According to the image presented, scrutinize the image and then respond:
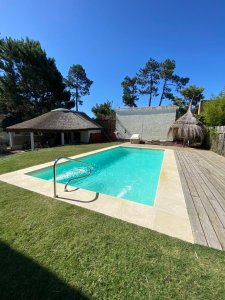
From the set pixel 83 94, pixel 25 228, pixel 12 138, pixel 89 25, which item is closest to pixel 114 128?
pixel 89 25

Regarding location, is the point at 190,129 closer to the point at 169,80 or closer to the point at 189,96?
the point at 189,96

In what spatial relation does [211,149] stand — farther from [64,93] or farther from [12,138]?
[64,93]

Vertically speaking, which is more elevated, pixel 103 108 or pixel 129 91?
pixel 129 91

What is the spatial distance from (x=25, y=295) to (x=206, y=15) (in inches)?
552

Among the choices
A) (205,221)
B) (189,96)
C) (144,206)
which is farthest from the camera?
(189,96)

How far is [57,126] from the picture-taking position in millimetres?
16000

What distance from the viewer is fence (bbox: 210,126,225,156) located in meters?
9.60

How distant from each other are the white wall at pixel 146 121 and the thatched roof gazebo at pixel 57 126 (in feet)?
12.1

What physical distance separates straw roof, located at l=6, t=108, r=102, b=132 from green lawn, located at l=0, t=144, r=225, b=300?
45.3ft

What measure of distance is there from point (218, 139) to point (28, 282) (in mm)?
12296

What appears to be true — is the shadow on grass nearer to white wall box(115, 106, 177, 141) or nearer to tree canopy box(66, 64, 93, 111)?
white wall box(115, 106, 177, 141)

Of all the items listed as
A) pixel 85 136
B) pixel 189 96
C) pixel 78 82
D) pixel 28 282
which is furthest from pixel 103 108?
Answer: pixel 28 282

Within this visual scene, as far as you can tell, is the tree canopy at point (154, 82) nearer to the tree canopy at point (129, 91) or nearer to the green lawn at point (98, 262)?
the tree canopy at point (129, 91)

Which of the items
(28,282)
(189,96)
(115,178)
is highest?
(189,96)
